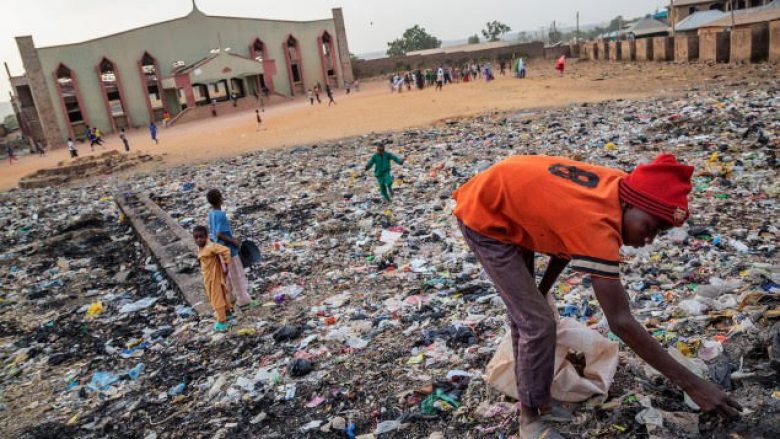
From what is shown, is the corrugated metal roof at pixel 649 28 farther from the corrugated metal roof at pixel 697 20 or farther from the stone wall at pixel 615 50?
the stone wall at pixel 615 50

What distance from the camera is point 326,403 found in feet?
10.1

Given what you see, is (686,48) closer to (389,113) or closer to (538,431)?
(389,113)

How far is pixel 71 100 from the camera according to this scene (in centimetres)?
3030

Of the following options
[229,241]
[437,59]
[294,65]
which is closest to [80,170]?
[229,241]

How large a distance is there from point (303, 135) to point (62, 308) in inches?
521

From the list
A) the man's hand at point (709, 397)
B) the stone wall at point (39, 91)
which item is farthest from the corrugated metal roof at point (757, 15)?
the stone wall at point (39, 91)

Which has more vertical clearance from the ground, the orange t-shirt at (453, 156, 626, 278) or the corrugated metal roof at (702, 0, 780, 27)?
the corrugated metal roof at (702, 0, 780, 27)

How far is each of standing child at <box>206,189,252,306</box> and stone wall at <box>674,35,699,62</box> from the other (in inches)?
897

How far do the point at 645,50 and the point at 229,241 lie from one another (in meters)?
27.4

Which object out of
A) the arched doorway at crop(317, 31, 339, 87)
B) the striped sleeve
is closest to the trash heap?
the striped sleeve

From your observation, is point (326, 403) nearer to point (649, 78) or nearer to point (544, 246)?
point (544, 246)

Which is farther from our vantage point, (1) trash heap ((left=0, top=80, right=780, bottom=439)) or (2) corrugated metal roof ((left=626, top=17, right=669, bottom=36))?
(2) corrugated metal roof ((left=626, top=17, right=669, bottom=36))

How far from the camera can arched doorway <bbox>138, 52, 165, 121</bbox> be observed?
3234cm

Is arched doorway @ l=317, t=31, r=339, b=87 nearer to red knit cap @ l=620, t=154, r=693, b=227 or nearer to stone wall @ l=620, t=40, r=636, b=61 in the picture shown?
stone wall @ l=620, t=40, r=636, b=61
